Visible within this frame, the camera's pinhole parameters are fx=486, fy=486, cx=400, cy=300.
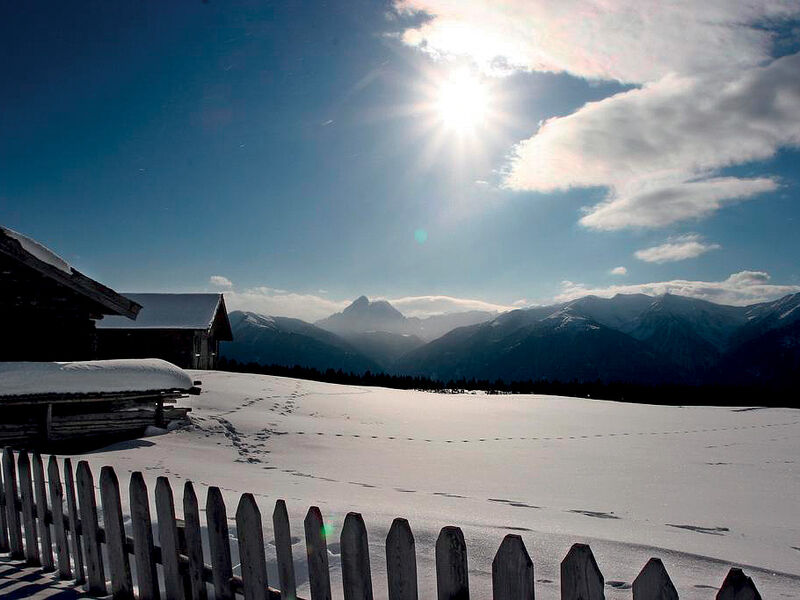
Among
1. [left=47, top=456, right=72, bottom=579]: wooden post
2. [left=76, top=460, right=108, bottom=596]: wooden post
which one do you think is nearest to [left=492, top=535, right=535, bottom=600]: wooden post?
[left=76, top=460, right=108, bottom=596]: wooden post

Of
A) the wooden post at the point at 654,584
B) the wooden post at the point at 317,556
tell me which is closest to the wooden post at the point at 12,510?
the wooden post at the point at 317,556

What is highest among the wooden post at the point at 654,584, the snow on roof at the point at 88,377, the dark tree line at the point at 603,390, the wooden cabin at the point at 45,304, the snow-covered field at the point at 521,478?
the wooden cabin at the point at 45,304

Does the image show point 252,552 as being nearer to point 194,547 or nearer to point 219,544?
point 219,544

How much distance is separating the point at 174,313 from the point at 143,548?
3273 cm

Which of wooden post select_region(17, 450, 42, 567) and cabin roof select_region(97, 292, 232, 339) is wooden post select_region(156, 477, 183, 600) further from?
cabin roof select_region(97, 292, 232, 339)

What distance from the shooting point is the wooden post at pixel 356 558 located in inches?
97.0

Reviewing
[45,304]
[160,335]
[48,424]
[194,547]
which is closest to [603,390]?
[160,335]

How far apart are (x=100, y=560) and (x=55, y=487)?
0.79 meters

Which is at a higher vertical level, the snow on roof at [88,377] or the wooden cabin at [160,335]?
the wooden cabin at [160,335]

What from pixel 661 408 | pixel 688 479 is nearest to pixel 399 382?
pixel 661 408

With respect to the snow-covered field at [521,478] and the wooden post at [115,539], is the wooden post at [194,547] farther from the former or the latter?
the wooden post at [115,539]

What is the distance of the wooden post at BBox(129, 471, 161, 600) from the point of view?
344cm

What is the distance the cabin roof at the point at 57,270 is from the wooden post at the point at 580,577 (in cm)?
1289

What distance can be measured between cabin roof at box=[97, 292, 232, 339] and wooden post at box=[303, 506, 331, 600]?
3194 cm
